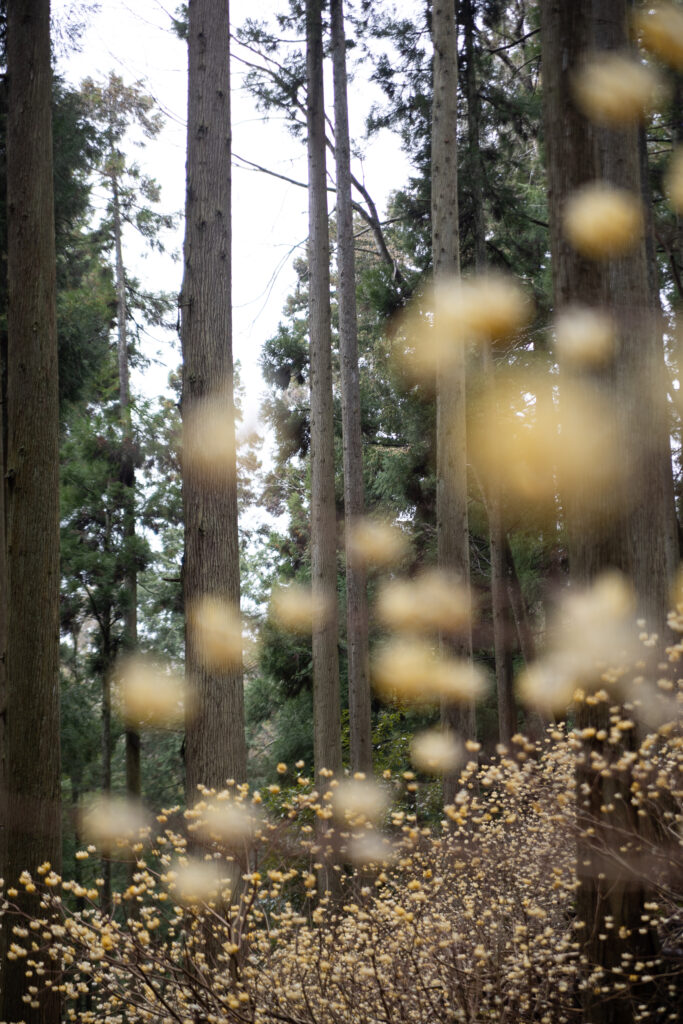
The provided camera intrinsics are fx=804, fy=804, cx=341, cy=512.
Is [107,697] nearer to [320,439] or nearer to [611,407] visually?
[320,439]

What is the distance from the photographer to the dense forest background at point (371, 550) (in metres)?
2.95

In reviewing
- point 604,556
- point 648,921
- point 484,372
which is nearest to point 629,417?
point 604,556

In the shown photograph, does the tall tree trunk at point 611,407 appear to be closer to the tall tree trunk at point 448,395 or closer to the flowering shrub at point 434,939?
the flowering shrub at point 434,939

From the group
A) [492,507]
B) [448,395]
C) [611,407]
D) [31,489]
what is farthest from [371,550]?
[611,407]

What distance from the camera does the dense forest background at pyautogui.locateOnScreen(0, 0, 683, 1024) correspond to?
9.68ft

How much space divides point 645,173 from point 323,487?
15.2 feet

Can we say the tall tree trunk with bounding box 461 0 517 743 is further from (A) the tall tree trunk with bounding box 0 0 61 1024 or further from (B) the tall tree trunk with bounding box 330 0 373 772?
(A) the tall tree trunk with bounding box 0 0 61 1024

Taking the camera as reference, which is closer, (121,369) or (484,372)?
(484,372)

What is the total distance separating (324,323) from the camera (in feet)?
29.9

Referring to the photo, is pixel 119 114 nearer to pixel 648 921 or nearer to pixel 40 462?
pixel 40 462

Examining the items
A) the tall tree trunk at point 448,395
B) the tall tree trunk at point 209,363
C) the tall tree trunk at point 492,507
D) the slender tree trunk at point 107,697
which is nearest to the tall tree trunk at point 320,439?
the tall tree trunk at point 448,395

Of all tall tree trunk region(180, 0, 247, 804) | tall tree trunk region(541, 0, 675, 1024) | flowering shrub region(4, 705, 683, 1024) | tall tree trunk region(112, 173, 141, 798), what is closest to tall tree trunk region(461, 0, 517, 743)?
tall tree trunk region(112, 173, 141, 798)

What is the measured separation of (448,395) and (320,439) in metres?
2.19

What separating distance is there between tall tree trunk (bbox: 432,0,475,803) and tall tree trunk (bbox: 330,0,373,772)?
265cm
